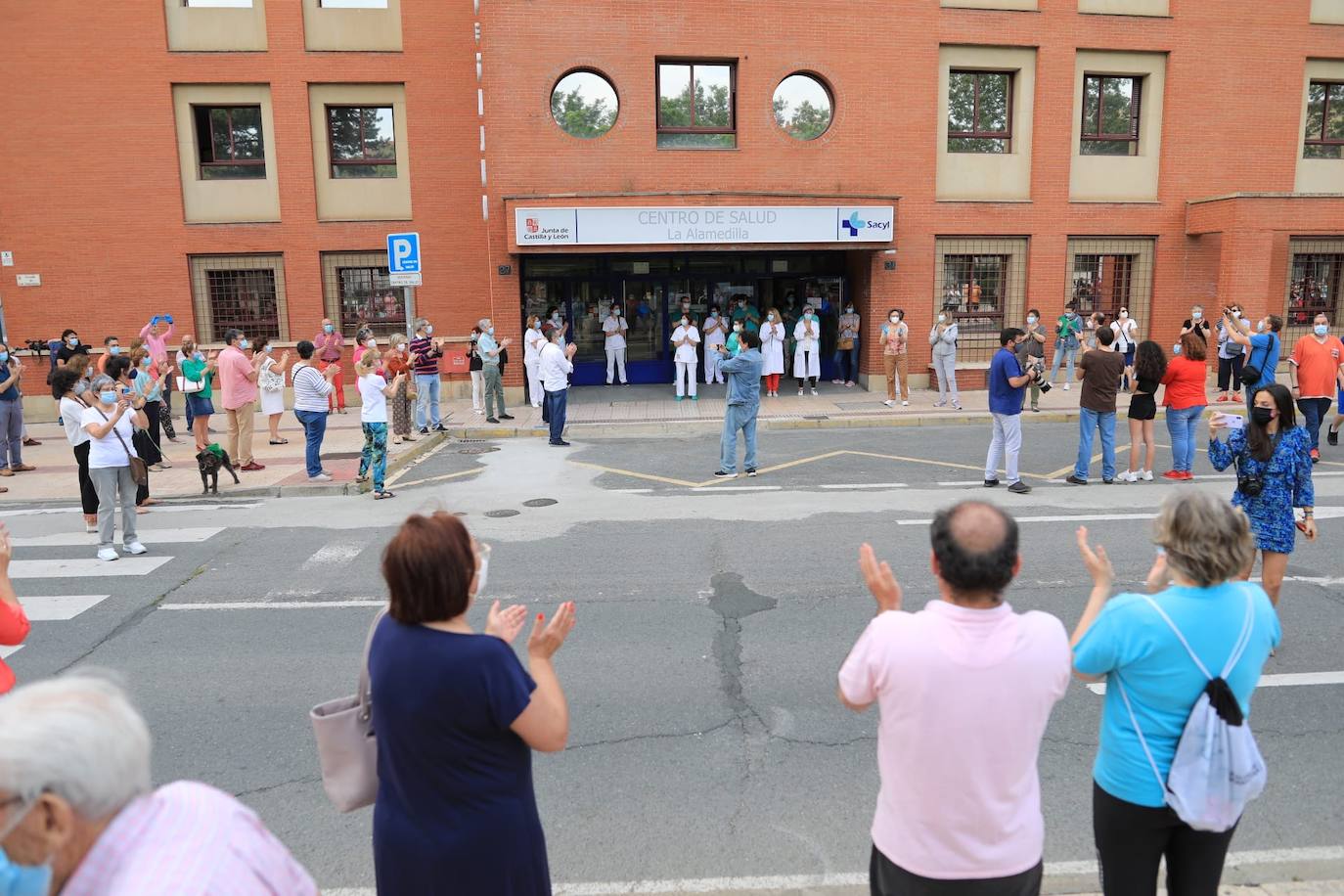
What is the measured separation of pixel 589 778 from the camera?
15.0 feet

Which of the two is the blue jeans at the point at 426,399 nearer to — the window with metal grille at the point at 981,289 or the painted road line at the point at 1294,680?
the window with metal grille at the point at 981,289

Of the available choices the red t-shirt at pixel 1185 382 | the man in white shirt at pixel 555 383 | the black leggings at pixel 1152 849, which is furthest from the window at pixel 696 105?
the black leggings at pixel 1152 849

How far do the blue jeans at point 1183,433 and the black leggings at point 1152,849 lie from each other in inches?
373

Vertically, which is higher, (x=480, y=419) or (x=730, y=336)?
(x=730, y=336)

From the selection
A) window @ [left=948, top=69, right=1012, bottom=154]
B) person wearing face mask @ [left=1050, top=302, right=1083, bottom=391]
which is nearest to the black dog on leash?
window @ [left=948, top=69, right=1012, bottom=154]

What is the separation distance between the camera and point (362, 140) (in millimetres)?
20297

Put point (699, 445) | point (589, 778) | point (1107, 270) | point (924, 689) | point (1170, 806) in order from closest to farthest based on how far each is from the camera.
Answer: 1. point (924, 689)
2. point (1170, 806)
3. point (589, 778)
4. point (699, 445)
5. point (1107, 270)

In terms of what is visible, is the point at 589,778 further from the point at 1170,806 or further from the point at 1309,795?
the point at 1309,795

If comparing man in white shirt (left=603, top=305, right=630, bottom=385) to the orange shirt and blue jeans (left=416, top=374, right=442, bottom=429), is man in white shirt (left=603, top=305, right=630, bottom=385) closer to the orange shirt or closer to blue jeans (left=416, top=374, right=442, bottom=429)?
blue jeans (left=416, top=374, right=442, bottom=429)

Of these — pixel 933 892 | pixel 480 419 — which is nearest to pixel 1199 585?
pixel 933 892

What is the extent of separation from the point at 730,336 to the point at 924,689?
17386 millimetres

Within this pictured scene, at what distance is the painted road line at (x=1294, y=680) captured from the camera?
17.9 feet

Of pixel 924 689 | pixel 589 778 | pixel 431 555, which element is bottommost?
pixel 589 778

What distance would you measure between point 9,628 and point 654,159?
16.6 meters
